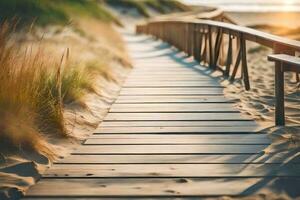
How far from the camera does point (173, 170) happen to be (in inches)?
140

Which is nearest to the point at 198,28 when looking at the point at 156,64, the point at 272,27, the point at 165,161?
the point at 156,64

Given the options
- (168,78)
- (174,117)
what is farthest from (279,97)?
(168,78)

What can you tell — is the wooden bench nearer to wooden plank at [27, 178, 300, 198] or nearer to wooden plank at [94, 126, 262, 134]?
wooden plank at [94, 126, 262, 134]

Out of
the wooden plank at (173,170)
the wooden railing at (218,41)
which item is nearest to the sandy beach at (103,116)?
the wooden plank at (173,170)

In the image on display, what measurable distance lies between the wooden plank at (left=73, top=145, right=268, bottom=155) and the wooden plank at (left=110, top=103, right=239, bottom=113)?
57.3 inches

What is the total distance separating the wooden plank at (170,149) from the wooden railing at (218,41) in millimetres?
1279

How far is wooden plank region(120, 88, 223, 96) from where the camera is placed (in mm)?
6664

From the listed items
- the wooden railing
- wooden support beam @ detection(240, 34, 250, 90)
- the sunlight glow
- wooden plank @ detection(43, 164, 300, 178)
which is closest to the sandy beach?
wooden support beam @ detection(240, 34, 250, 90)

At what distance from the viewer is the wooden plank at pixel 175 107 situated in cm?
559

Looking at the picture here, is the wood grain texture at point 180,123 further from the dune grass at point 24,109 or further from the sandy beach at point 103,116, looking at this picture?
the dune grass at point 24,109

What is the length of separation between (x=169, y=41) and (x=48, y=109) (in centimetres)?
1167

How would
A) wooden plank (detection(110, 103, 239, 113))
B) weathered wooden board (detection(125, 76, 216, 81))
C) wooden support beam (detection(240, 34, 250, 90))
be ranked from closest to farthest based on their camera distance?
wooden plank (detection(110, 103, 239, 113))
wooden support beam (detection(240, 34, 250, 90))
weathered wooden board (detection(125, 76, 216, 81))

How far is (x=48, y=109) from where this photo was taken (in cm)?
441

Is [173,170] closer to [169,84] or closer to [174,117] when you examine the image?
[174,117]
